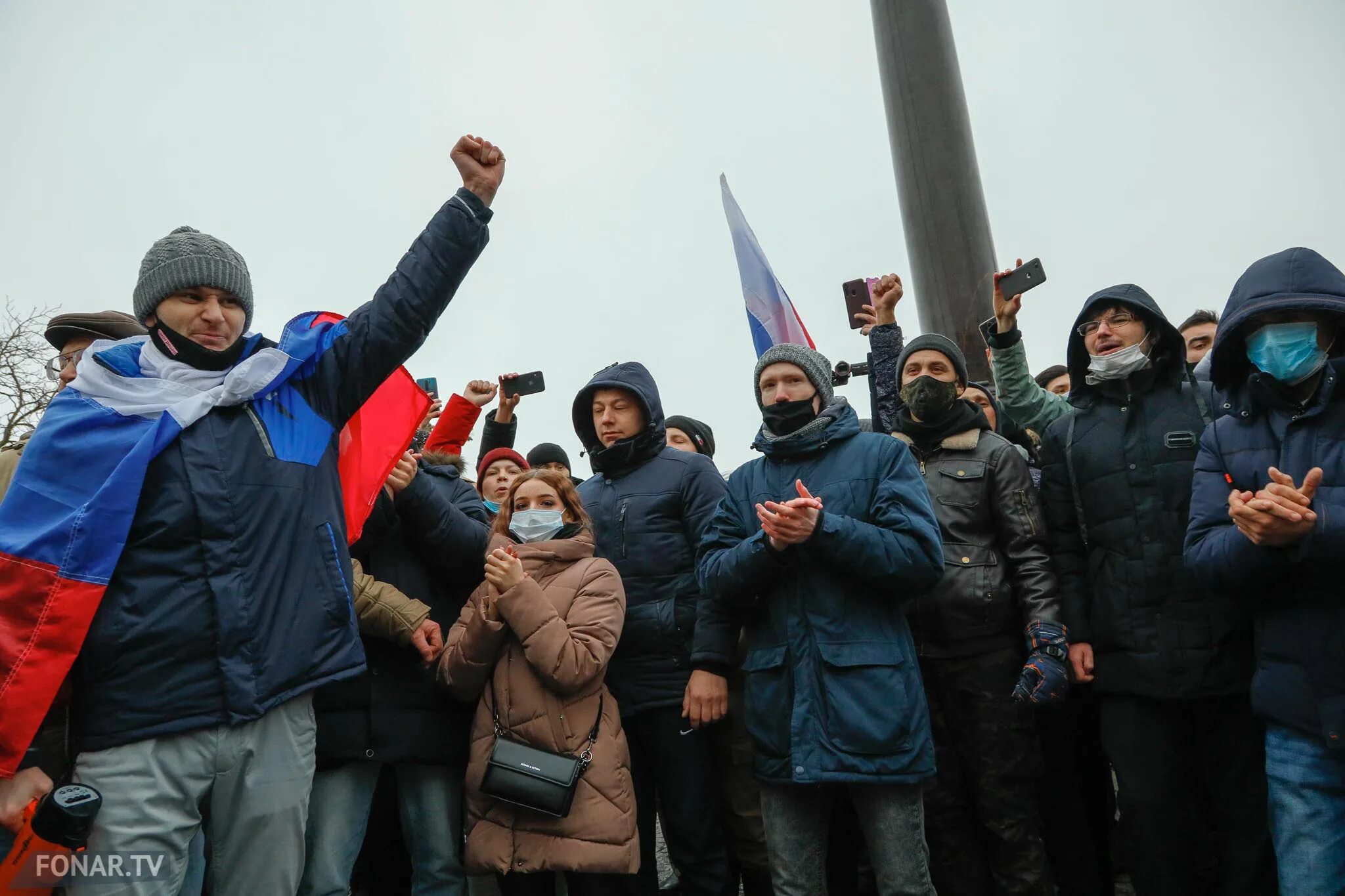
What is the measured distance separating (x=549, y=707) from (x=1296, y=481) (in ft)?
8.64

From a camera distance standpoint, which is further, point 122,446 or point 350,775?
point 350,775

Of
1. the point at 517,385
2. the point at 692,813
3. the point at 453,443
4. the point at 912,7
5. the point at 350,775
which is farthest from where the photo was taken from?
the point at 912,7

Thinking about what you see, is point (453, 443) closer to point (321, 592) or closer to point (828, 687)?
point (321, 592)

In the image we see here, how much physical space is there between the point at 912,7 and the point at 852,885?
7.89m

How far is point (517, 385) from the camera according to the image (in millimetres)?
5242

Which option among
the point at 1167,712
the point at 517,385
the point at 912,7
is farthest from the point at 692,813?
the point at 912,7

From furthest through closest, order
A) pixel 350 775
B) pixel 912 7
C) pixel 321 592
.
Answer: pixel 912 7 < pixel 350 775 < pixel 321 592

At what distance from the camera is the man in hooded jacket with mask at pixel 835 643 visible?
2.97 m

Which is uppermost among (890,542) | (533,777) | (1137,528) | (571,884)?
(890,542)

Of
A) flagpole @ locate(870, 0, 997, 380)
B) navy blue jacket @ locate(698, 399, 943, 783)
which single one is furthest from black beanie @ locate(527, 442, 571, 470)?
flagpole @ locate(870, 0, 997, 380)

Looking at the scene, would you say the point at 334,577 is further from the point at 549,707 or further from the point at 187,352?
the point at 549,707

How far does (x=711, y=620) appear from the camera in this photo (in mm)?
3475

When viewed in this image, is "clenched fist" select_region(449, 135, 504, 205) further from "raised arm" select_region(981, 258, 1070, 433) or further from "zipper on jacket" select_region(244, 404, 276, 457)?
"raised arm" select_region(981, 258, 1070, 433)

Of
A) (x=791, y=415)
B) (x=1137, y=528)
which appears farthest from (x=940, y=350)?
(x=1137, y=528)
